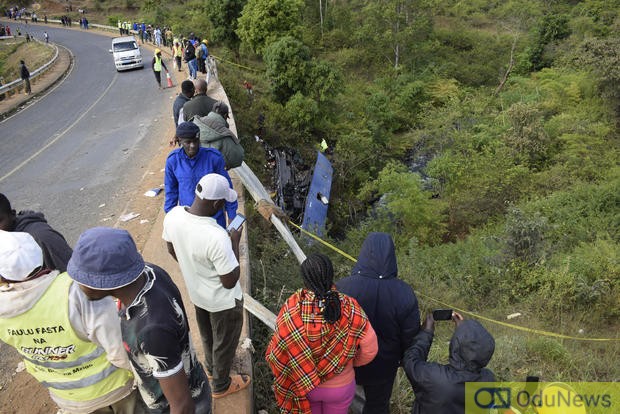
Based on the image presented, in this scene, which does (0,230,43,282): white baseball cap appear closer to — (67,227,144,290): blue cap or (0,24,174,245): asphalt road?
(67,227,144,290): blue cap

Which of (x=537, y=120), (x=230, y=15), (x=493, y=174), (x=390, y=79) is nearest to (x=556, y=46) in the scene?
(x=390, y=79)

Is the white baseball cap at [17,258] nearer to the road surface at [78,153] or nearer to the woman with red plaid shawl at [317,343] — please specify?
the woman with red plaid shawl at [317,343]

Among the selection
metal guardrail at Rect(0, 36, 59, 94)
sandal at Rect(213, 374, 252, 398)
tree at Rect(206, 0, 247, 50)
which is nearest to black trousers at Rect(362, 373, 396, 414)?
sandal at Rect(213, 374, 252, 398)

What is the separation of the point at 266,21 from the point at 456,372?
17.9m

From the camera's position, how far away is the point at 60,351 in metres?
2.06

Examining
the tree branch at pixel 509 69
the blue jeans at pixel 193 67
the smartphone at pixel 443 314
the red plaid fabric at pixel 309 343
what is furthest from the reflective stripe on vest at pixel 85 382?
the tree branch at pixel 509 69

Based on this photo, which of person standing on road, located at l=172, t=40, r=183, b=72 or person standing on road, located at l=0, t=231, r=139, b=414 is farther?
person standing on road, located at l=172, t=40, r=183, b=72

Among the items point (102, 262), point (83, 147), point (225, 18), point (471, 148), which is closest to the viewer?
point (102, 262)

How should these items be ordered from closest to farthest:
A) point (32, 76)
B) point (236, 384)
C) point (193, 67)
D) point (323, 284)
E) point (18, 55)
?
point (323, 284) → point (236, 384) → point (193, 67) → point (32, 76) → point (18, 55)

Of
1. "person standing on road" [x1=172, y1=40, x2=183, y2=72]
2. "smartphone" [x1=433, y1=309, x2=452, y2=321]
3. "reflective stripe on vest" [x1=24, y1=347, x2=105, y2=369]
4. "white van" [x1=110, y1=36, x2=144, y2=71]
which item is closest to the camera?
"reflective stripe on vest" [x1=24, y1=347, x2=105, y2=369]

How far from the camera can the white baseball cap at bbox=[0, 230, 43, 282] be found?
1967mm

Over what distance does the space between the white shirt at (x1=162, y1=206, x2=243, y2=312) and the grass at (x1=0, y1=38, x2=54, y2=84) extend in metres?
25.8

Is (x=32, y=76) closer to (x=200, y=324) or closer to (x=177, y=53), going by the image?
(x=177, y=53)

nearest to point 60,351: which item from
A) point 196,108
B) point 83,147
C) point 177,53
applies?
point 196,108
